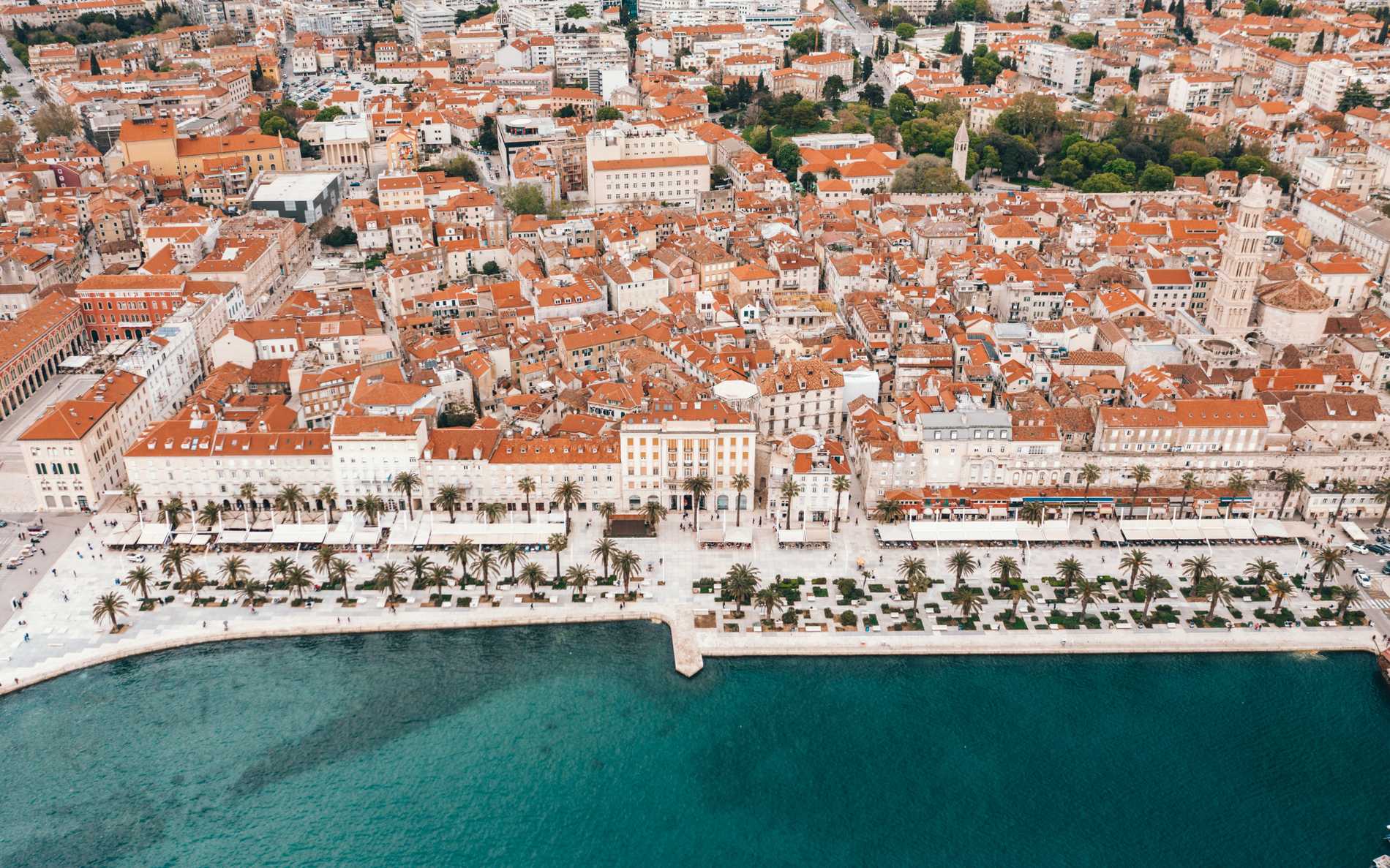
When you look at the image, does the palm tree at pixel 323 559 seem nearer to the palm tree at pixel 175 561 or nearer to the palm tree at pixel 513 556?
the palm tree at pixel 175 561

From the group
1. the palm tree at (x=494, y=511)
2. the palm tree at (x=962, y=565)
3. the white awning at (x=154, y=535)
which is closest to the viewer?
the palm tree at (x=962, y=565)

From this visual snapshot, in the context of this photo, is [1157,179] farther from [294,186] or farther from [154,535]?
[154,535]

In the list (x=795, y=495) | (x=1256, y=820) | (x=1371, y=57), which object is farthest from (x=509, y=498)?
(x=1371, y=57)

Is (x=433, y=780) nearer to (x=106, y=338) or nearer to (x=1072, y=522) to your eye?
(x=1072, y=522)

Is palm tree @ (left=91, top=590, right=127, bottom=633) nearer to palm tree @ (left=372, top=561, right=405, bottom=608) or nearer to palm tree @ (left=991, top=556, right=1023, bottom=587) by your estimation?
palm tree @ (left=372, top=561, right=405, bottom=608)

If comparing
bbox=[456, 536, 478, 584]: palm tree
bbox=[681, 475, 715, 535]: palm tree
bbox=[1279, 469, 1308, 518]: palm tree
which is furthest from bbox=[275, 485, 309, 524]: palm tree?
bbox=[1279, 469, 1308, 518]: palm tree

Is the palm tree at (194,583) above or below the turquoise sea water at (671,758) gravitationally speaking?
above

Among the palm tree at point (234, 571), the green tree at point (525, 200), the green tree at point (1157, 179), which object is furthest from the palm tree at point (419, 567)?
the green tree at point (1157, 179)
